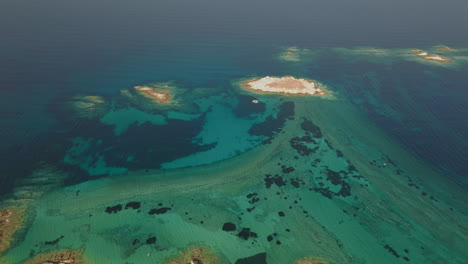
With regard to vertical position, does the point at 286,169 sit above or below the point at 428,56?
below

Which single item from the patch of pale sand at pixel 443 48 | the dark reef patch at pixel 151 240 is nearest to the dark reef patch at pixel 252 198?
the dark reef patch at pixel 151 240

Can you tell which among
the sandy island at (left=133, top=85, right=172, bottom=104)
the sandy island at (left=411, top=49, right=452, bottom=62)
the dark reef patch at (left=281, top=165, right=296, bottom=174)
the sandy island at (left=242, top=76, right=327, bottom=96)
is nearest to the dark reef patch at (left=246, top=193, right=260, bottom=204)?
the dark reef patch at (left=281, top=165, right=296, bottom=174)

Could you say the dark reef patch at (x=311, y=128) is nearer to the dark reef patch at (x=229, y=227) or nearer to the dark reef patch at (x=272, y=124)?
the dark reef patch at (x=272, y=124)

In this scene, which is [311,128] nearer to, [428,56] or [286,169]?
[286,169]

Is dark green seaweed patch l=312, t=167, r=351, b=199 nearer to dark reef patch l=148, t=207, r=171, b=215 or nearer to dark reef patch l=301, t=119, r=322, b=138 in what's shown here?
dark reef patch l=301, t=119, r=322, b=138

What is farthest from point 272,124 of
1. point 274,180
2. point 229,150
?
point 274,180
